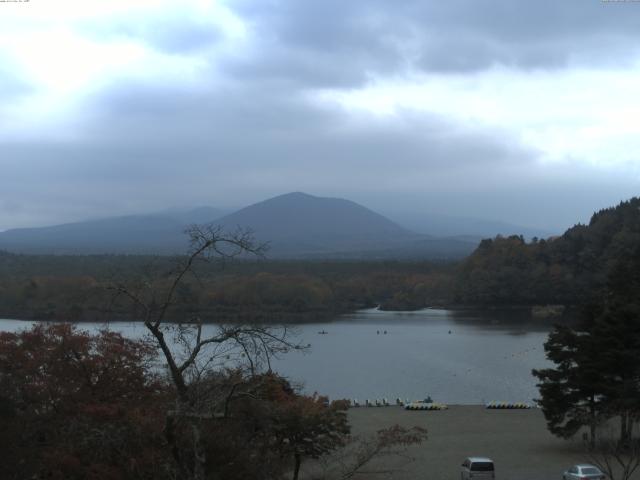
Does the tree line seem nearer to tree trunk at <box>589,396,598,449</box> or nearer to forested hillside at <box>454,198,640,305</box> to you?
tree trunk at <box>589,396,598,449</box>

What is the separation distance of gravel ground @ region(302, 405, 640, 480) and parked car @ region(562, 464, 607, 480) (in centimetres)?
99

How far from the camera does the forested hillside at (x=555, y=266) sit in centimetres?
4206

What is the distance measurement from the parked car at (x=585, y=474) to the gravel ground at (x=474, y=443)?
0.99 metres

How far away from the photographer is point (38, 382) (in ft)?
23.8

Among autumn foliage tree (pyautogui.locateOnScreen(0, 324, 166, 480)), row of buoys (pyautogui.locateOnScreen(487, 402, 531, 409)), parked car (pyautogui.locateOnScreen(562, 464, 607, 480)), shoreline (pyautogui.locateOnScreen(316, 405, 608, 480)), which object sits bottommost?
row of buoys (pyautogui.locateOnScreen(487, 402, 531, 409))

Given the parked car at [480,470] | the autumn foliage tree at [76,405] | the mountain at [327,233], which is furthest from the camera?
the mountain at [327,233]

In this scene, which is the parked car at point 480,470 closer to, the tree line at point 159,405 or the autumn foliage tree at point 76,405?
the tree line at point 159,405

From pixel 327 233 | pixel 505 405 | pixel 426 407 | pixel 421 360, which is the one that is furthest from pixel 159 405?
pixel 327 233

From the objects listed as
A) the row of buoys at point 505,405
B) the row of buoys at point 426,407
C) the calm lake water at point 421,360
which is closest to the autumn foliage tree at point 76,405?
the calm lake water at point 421,360

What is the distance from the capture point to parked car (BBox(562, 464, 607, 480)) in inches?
289

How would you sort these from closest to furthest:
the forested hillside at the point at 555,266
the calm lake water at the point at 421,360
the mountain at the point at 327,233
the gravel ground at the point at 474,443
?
1. the gravel ground at the point at 474,443
2. the calm lake water at the point at 421,360
3. the forested hillside at the point at 555,266
4. the mountain at the point at 327,233

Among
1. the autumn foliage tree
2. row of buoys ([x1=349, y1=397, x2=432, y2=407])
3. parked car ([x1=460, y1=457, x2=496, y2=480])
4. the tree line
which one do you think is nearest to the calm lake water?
row of buoys ([x1=349, y1=397, x2=432, y2=407])

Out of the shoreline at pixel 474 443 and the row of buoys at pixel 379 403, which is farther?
the row of buoys at pixel 379 403

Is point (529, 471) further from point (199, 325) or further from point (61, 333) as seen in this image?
point (199, 325)
